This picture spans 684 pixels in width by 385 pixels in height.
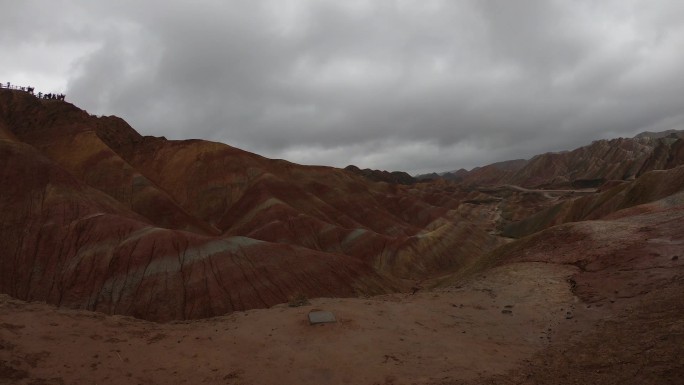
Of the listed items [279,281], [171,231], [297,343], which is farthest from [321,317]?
[171,231]

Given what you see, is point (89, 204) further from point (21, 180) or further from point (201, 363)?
point (201, 363)

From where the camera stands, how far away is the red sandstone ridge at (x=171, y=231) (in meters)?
36.1

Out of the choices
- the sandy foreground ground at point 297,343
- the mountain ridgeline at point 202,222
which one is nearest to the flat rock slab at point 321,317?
the sandy foreground ground at point 297,343

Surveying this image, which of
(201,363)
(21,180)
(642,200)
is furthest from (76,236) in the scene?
(642,200)

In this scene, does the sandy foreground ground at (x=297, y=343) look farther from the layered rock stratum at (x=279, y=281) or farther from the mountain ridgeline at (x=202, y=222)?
the mountain ridgeline at (x=202, y=222)

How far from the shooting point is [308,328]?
16.4 m

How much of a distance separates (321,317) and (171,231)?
2905cm

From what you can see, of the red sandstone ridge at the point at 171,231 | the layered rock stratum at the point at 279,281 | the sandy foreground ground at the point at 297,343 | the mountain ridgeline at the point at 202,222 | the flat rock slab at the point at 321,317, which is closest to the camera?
the sandy foreground ground at the point at 297,343

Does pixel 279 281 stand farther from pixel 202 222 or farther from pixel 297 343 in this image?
pixel 202 222

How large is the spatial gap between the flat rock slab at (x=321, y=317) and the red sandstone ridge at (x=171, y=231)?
716 inches

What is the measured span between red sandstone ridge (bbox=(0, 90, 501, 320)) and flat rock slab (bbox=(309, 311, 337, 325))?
18176 mm

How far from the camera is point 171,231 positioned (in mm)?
41062

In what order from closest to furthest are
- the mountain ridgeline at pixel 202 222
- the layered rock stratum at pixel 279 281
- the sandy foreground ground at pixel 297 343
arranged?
the sandy foreground ground at pixel 297 343
the layered rock stratum at pixel 279 281
the mountain ridgeline at pixel 202 222

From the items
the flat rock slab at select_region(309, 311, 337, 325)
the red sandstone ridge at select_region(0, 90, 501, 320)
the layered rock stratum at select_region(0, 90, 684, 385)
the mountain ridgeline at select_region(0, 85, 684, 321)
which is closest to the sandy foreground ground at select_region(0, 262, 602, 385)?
the layered rock stratum at select_region(0, 90, 684, 385)
